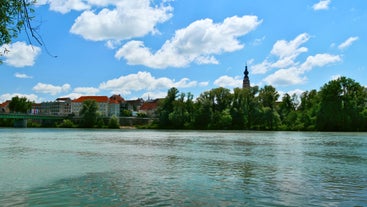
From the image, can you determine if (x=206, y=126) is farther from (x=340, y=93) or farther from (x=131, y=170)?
(x=131, y=170)

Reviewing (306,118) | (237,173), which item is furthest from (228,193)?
(306,118)

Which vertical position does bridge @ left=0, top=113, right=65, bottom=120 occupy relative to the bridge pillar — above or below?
above

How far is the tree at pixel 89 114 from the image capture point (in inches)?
5891

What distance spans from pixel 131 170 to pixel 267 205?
977 centimetres

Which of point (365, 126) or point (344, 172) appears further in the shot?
point (365, 126)

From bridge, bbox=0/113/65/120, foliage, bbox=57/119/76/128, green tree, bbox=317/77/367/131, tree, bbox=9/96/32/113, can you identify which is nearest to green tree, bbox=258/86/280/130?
green tree, bbox=317/77/367/131

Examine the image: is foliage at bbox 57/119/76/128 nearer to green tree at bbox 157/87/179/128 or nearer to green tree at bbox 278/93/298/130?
green tree at bbox 157/87/179/128

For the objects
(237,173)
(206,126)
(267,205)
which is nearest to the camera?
(267,205)

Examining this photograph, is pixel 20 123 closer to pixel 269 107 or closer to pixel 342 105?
pixel 269 107

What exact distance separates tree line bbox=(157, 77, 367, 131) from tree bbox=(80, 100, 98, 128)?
1093 inches

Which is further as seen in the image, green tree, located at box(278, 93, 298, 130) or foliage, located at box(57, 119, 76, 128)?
foliage, located at box(57, 119, 76, 128)

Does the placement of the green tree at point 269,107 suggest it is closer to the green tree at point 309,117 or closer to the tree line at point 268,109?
the tree line at point 268,109

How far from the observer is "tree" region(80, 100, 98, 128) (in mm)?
149625

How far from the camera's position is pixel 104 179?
53.1ft
